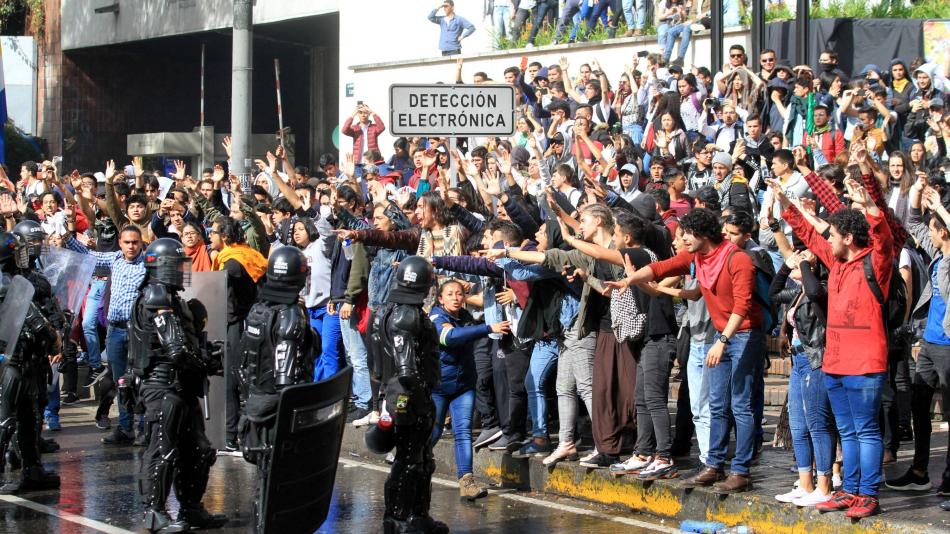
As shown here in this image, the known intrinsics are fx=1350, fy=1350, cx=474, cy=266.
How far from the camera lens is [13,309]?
9562 millimetres

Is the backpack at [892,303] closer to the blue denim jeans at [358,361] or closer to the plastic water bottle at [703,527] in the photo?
the plastic water bottle at [703,527]

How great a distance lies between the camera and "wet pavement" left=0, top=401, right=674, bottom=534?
8.61 m

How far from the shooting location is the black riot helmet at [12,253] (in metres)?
9.83

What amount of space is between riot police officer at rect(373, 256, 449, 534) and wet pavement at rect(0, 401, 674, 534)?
0.56 m

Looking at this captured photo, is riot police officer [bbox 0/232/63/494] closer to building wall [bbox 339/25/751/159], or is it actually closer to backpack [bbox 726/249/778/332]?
backpack [bbox 726/249/778/332]

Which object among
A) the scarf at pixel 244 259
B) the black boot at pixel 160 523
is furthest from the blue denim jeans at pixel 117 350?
the black boot at pixel 160 523

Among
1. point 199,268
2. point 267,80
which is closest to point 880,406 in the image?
point 199,268

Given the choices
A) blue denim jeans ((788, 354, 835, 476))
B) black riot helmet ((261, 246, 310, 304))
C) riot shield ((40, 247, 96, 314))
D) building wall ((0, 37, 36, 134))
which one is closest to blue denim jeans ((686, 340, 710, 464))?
blue denim jeans ((788, 354, 835, 476))

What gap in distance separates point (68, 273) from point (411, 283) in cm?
502

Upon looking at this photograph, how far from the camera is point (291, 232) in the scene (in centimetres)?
1260

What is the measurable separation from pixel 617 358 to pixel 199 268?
4.24 metres

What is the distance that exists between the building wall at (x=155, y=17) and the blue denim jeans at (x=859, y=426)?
65.4 feet

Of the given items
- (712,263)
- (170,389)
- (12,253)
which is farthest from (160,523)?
(712,263)

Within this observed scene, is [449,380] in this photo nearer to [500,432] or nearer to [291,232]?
[500,432]
